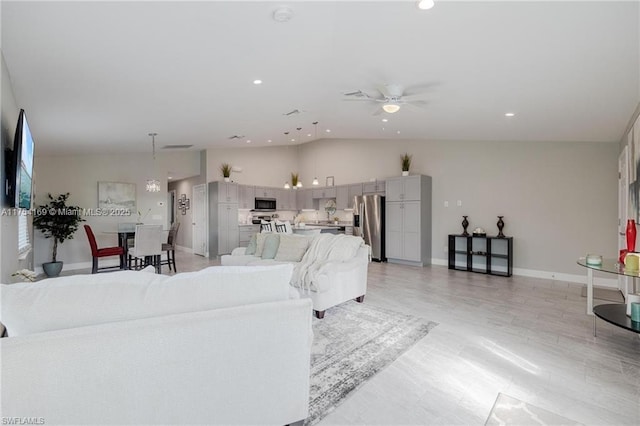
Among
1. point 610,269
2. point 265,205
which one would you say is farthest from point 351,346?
point 265,205

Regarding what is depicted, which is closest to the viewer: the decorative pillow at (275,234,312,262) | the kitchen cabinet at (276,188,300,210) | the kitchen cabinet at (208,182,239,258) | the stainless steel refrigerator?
the decorative pillow at (275,234,312,262)

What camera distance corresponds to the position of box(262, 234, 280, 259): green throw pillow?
4.56 metres

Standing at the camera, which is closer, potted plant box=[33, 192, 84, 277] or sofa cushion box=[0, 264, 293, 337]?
sofa cushion box=[0, 264, 293, 337]

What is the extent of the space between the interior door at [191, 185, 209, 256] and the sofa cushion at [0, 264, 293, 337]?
7168 mm

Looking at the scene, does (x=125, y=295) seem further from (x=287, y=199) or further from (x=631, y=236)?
(x=287, y=199)

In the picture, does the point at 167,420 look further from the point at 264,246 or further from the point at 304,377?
the point at 264,246

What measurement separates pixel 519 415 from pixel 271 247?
3405mm

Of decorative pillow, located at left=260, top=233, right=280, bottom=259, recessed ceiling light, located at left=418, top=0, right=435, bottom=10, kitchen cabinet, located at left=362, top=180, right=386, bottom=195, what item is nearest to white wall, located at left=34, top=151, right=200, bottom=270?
decorative pillow, located at left=260, top=233, right=280, bottom=259

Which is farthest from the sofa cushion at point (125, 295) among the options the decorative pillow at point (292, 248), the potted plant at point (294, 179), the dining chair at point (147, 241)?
the potted plant at point (294, 179)

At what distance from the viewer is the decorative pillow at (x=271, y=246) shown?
4.56 metres

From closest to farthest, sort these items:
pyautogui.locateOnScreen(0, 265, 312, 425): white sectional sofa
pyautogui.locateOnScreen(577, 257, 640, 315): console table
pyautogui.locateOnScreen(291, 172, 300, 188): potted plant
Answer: pyautogui.locateOnScreen(0, 265, 312, 425): white sectional sofa
pyautogui.locateOnScreen(577, 257, 640, 315): console table
pyautogui.locateOnScreen(291, 172, 300, 188): potted plant

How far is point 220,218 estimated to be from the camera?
8.24 metres

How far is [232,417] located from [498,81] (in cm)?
372

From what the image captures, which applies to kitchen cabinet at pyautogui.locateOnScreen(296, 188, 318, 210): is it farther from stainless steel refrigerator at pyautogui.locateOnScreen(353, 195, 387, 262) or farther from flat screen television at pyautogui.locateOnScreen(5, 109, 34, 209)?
flat screen television at pyautogui.locateOnScreen(5, 109, 34, 209)
